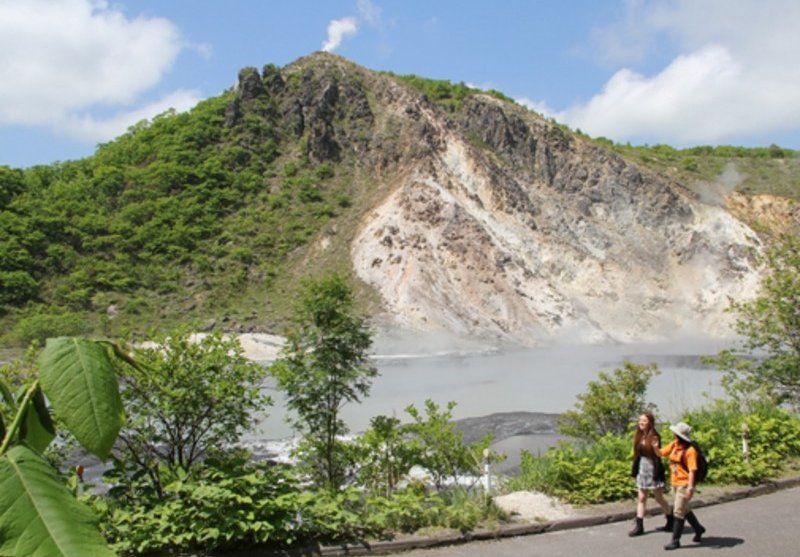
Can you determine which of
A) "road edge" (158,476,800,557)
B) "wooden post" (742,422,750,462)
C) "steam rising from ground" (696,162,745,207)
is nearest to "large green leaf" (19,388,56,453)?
"road edge" (158,476,800,557)

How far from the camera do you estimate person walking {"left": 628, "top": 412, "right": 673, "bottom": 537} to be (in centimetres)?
855

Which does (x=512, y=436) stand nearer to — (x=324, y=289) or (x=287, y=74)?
(x=324, y=289)

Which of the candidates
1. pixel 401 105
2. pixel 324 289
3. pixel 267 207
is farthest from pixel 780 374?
pixel 401 105

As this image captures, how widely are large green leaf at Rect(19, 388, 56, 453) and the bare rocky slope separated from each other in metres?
45.1

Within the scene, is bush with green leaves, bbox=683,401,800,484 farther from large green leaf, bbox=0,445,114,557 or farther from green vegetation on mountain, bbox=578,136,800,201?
green vegetation on mountain, bbox=578,136,800,201

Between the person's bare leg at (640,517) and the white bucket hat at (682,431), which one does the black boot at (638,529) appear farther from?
the white bucket hat at (682,431)

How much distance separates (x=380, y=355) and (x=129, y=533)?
115ft

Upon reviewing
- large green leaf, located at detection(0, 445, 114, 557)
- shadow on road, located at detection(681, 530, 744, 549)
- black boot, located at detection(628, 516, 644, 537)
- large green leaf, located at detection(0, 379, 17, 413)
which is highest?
large green leaf, located at detection(0, 379, 17, 413)

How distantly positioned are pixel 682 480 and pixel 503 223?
167 ft

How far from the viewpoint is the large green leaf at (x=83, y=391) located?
0.77 m

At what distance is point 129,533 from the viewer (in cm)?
683

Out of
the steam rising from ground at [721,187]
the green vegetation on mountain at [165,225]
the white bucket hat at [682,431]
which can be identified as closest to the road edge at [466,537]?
the white bucket hat at [682,431]

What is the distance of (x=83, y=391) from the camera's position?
2.58 feet

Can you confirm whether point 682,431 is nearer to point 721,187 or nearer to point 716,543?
point 716,543
